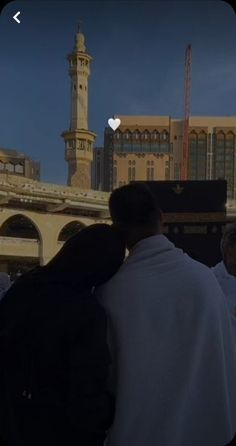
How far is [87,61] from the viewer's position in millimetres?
46406

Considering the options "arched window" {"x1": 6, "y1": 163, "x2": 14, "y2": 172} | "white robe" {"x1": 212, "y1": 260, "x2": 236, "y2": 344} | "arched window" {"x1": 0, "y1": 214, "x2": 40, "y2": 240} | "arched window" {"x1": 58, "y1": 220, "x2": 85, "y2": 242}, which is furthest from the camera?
"arched window" {"x1": 6, "y1": 163, "x2": 14, "y2": 172}

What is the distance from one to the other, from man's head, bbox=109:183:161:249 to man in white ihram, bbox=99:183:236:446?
67 millimetres

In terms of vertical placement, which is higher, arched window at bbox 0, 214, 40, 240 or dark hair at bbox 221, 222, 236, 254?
dark hair at bbox 221, 222, 236, 254

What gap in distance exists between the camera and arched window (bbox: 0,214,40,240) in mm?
32719

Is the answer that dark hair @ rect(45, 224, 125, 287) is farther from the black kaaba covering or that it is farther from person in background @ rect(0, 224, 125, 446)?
the black kaaba covering

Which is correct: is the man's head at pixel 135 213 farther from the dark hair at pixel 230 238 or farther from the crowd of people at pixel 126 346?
the dark hair at pixel 230 238

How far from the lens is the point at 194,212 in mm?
3859

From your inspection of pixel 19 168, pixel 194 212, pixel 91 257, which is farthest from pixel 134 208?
pixel 19 168

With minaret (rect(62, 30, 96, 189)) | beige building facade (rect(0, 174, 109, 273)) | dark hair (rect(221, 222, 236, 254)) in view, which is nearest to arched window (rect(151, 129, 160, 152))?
minaret (rect(62, 30, 96, 189))

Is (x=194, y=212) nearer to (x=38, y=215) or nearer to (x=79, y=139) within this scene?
(x=38, y=215)

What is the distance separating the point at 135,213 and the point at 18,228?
34208 mm

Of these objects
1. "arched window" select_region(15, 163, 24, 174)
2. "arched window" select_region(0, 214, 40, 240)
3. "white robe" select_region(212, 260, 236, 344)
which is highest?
"arched window" select_region(15, 163, 24, 174)

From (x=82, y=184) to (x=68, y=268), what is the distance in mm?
40928

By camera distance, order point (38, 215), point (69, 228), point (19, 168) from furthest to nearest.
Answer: point (19, 168)
point (69, 228)
point (38, 215)
